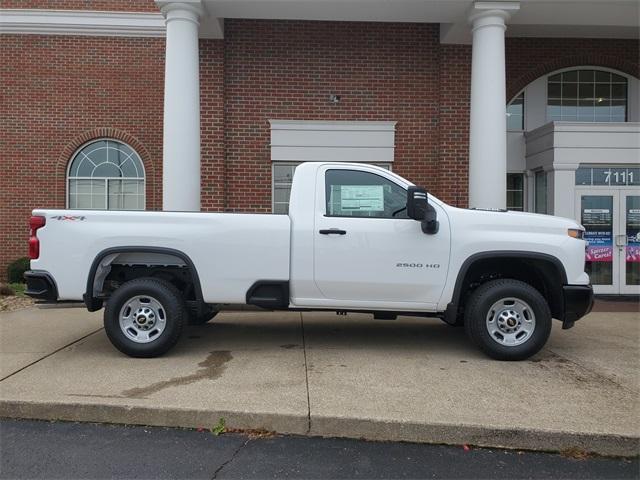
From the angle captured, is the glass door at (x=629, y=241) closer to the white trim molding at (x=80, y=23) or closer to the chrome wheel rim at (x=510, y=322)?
the chrome wheel rim at (x=510, y=322)

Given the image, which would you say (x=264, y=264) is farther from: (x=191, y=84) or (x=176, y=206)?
(x=191, y=84)

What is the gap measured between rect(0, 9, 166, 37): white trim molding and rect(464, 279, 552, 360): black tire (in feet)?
29.0

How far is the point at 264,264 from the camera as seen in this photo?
222 inches

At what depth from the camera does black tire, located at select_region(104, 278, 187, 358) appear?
5598 millimetres

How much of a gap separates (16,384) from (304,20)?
7.76 meters

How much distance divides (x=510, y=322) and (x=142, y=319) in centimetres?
374

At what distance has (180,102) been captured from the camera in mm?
8547

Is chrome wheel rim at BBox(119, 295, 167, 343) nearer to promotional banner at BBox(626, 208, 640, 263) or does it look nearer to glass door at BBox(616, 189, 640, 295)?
glass door at BBox(616, 189, 640, 295)

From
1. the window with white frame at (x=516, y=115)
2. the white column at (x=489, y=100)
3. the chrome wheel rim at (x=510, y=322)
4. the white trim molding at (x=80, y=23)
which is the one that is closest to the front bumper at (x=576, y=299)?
the chrome wheel rim at (x=510, y=322)

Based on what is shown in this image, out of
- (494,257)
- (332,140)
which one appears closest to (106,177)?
(332,140)

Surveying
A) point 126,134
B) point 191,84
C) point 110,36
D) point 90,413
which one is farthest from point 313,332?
point 110,36

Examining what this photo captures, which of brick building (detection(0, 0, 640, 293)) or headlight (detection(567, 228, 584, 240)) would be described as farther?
brick building (detection(0, 0, 640, 293))

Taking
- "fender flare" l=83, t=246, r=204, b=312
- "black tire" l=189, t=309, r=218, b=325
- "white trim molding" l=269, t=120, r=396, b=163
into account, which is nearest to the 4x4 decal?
"fender flare" l=83, t=246, r=204, b=312

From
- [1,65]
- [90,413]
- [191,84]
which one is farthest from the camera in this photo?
[1,65]
